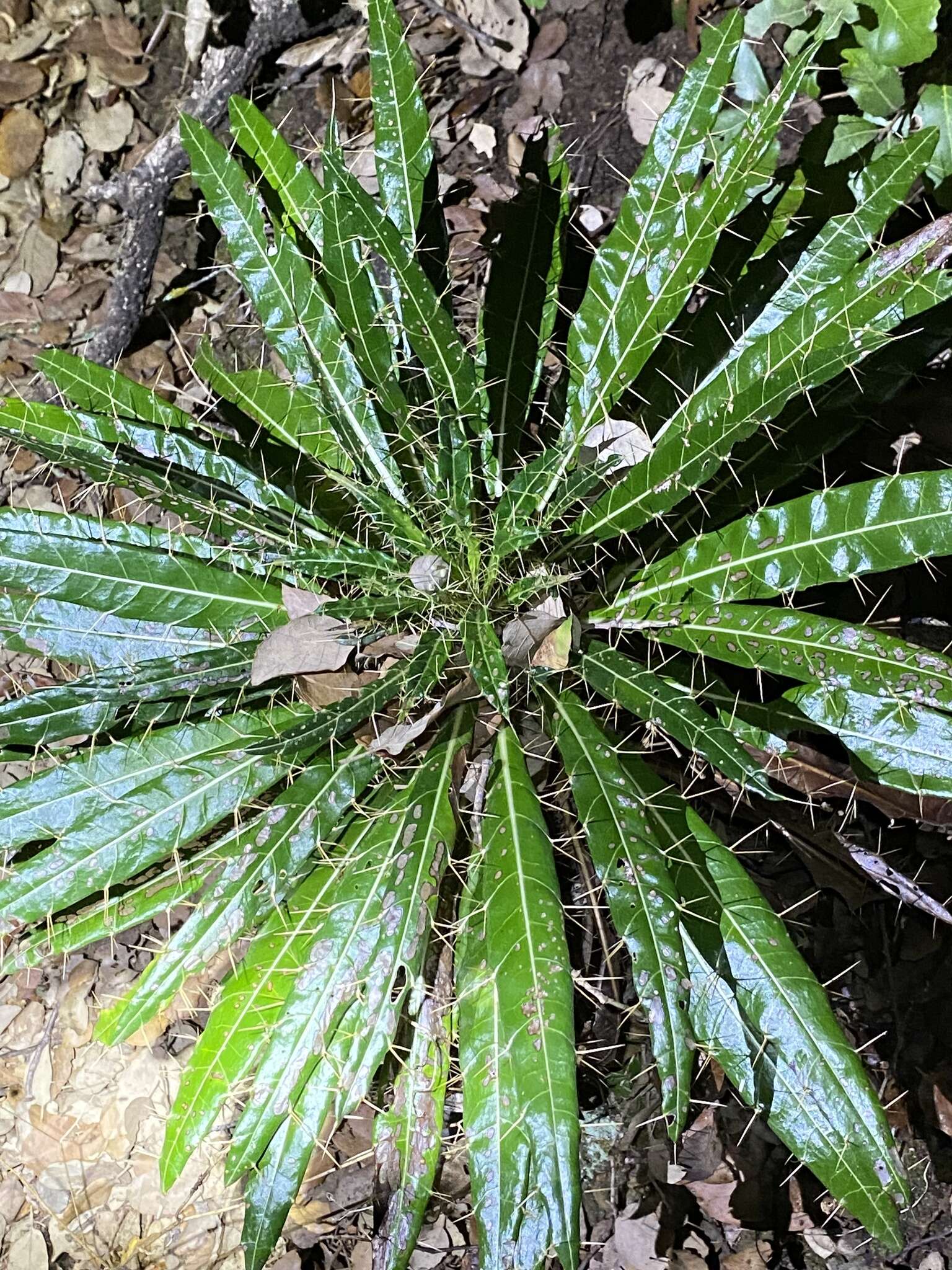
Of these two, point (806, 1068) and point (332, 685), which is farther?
point (332, 685)

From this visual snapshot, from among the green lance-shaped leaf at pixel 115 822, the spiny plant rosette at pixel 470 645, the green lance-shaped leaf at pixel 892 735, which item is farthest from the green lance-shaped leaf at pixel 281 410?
the green lance-shaped leaf at pixel 892 735

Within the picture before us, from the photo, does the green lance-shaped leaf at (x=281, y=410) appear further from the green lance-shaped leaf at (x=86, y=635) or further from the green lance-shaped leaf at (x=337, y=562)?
the green lance-shaped leaf at (x=86, y=635)

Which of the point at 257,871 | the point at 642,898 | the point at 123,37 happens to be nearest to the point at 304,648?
the point at 257,871

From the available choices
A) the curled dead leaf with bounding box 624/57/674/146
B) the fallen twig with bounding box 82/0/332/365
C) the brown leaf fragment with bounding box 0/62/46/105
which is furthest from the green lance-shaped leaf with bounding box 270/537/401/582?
the brown leaf fragment with bounding box 0/62/46/105

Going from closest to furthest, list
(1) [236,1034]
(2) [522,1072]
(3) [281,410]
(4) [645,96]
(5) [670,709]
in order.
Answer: (2) [522,1072], (5) [670,709], (1) [236,1034], (3) [281,410], (4) [645,96]

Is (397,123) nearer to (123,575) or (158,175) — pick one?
(158,175)

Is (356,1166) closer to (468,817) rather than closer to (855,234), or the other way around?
(468,817)
